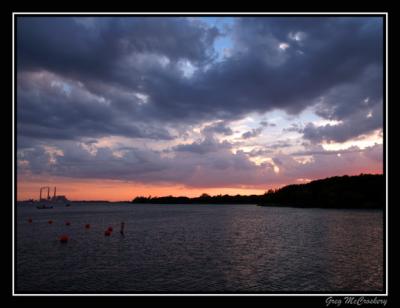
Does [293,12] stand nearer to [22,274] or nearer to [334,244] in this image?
[22,274]

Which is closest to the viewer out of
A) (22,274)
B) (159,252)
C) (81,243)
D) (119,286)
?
(119,286)

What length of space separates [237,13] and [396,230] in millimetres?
13785

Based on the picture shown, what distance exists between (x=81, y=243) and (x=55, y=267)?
21.0 meters

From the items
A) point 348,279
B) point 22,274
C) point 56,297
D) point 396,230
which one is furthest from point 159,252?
point 396,230

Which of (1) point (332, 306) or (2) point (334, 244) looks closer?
(1) point (332, 306)

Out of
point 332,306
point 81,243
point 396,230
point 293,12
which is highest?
point 293,12

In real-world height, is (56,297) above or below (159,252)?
above

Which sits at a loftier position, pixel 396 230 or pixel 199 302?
pixel 396 230

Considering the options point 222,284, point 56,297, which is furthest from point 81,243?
point 56,297

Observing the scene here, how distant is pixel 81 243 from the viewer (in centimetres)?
5572

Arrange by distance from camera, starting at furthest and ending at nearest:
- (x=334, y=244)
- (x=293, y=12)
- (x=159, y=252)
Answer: (x=334, y=244) → (x=159, y=252) → (x=293, y=12)

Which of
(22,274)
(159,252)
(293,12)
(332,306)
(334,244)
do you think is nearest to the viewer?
(293,12)

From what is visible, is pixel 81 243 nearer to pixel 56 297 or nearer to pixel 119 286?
pixel 119 286

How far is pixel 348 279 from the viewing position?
29766 mm
